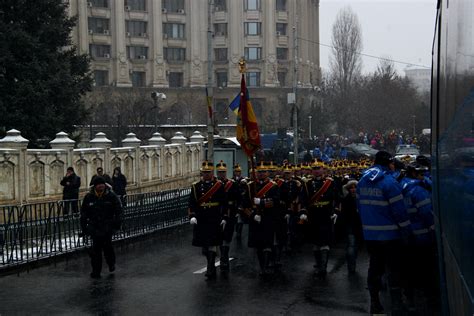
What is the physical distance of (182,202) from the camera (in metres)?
24.5

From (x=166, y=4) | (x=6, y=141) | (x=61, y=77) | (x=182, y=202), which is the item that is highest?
(x=166, y=4)

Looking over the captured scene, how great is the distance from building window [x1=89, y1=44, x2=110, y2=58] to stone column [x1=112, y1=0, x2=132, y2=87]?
2.08 feet

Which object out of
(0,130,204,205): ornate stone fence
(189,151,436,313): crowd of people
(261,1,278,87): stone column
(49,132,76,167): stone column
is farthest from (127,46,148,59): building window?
(189,151,436,313): crowd of people

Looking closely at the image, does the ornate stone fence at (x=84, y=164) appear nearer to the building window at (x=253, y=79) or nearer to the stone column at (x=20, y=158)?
the stone column at (x=20, y=158)

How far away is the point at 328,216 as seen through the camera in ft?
47.4

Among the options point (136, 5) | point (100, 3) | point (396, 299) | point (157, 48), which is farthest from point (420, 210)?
point (157, 48)

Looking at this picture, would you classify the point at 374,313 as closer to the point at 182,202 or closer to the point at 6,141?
the point at 182,202

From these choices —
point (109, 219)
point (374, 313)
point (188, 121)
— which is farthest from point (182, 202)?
point (188, 121)

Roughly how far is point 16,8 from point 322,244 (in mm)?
22876

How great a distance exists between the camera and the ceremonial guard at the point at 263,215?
14117 mm

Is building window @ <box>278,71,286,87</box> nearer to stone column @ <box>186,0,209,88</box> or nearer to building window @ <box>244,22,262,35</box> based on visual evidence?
building window @ <box>244,22,262,35</box>

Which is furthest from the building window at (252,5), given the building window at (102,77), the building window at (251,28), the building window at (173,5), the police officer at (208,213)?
the police officer at (208,213)

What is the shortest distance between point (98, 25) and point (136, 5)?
4.89 m

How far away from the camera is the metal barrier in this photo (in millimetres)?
15906
